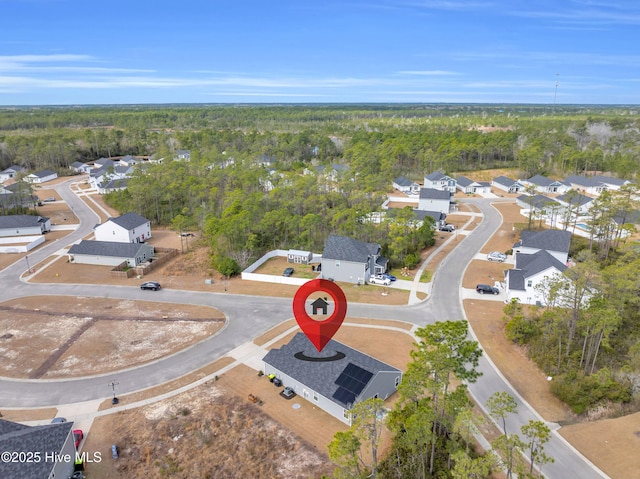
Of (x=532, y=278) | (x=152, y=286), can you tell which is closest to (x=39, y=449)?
(x=152, y=286)

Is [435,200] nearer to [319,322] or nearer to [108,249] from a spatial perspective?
[319,322]

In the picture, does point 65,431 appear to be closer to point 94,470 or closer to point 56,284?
point 94,470

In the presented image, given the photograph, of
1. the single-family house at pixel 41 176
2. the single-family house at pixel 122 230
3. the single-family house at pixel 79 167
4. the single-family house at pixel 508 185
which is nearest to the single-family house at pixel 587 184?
the single-family house at pixel 508 185

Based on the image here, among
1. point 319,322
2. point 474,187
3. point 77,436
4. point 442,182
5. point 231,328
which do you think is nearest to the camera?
point 77,436

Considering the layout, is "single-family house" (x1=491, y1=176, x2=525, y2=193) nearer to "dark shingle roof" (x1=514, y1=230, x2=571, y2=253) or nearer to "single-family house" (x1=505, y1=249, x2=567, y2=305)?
"dark shingle roof" (x1=514, y1=230, x2=571, y2=253)

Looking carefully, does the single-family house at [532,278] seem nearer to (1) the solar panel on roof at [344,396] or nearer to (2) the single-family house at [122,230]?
(1) the solar panel on roof at [344,396]
